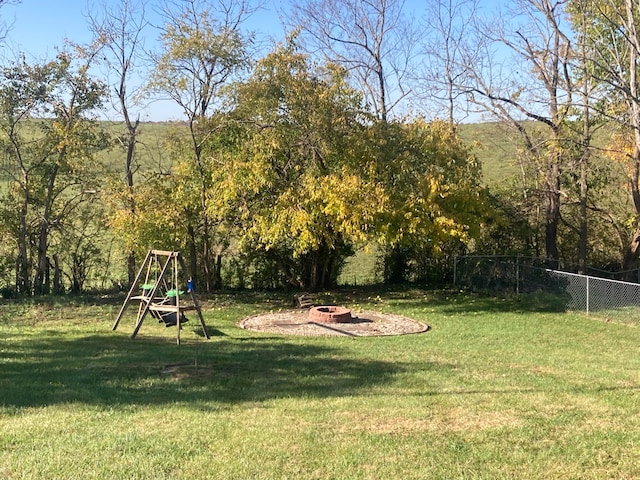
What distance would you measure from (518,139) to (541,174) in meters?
1.32

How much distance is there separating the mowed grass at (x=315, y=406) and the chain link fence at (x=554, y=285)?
161cm

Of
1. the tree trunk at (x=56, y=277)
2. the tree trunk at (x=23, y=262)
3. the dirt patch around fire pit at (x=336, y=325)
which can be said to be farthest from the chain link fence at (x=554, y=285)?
the tree trunk at (x=23, y=262)

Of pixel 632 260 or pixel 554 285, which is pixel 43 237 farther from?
pixel 632 260

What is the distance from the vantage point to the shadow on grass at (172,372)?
20.5 ft

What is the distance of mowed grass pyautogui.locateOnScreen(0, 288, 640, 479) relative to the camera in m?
4.30

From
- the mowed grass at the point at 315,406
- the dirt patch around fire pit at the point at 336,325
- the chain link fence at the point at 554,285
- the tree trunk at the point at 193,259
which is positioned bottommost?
the mowed grass at the point at 315,406

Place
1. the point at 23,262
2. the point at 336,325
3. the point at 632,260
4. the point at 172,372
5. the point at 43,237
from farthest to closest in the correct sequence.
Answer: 1. the point at 632,260
2. the point at 43,237
3. the point at 23,262
4. the point at 336,325
5. the point at 172,372

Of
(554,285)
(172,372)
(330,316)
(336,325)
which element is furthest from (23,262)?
(554,285)

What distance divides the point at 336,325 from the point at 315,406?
6.04m

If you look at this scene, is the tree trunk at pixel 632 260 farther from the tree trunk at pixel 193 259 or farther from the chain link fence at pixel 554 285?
the tree trunk at pixel 193 259

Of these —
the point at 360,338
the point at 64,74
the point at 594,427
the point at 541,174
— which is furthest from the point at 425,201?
the point at 64,74

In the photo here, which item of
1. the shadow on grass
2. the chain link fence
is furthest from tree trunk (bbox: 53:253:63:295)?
the chain link fence

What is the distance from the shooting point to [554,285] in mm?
14680

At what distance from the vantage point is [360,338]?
1067cm
